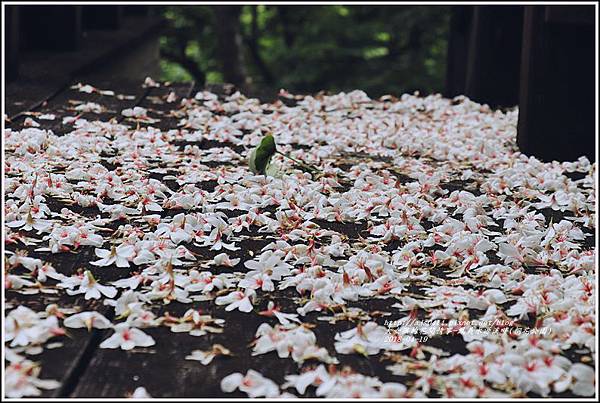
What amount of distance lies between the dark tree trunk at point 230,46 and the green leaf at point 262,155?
15.5ft

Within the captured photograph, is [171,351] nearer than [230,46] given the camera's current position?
Yes


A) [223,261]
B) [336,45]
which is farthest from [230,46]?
[223,261]

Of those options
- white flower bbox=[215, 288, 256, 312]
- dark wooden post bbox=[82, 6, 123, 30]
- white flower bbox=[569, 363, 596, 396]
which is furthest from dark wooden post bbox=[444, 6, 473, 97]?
white flower bbox=[569, 363, 596, 396]

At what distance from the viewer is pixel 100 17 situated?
6789 millimetres

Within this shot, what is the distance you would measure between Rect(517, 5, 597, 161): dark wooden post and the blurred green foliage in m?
4.81

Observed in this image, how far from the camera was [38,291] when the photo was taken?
153 cm

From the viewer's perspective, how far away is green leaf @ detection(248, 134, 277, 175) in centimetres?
252

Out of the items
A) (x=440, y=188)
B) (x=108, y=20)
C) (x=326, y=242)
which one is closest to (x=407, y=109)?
(x=440, y=188)

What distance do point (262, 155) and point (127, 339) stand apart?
4.02 feet

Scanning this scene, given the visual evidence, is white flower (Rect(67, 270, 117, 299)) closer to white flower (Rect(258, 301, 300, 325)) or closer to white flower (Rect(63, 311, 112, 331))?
white flower (Rect(63, 311, 112, 331))

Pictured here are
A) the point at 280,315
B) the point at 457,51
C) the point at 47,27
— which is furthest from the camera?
the point at 457,51

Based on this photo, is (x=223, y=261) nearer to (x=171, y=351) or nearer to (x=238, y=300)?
(x=238, y=300)

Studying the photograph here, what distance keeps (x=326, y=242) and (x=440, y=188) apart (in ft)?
2.06

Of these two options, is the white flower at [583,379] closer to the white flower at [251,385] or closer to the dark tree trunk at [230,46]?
the white flower at [251,385]
